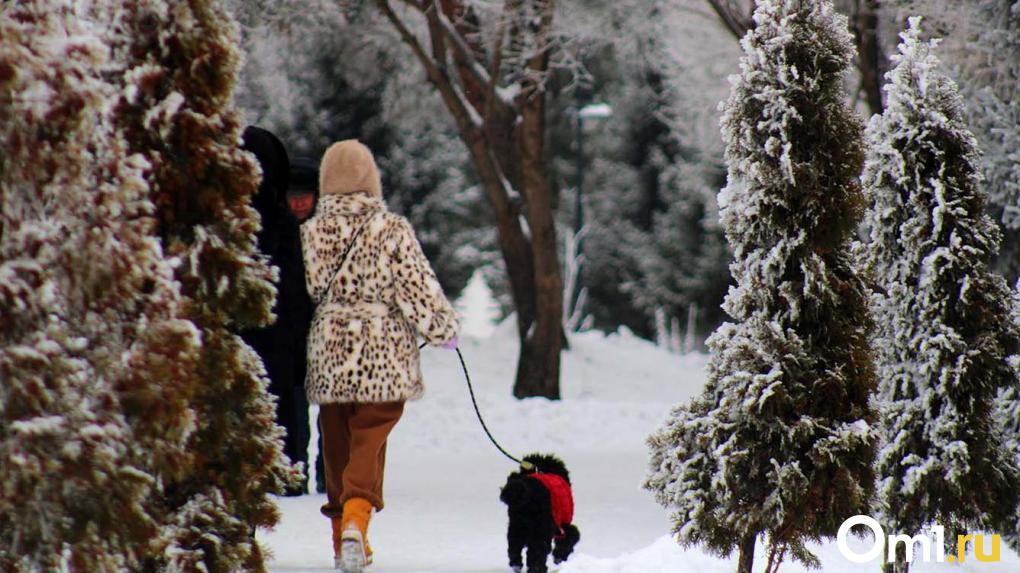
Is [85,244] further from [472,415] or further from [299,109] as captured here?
[299,109]

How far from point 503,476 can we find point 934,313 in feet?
19.5

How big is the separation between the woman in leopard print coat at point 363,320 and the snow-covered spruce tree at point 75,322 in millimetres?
2517

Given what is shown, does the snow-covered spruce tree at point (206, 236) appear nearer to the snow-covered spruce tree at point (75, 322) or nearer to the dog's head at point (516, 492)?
the snow-covered spruce tree at point (75, 322)

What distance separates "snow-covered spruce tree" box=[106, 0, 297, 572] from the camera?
4.66 m

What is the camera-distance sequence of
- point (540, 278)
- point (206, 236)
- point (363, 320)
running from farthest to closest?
point (540, 278) < point (363, 320) < point (206, 236)

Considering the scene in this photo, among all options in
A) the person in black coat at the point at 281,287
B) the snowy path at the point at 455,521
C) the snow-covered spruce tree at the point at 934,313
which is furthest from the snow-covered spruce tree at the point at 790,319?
the person in black coat at the point at 281,287

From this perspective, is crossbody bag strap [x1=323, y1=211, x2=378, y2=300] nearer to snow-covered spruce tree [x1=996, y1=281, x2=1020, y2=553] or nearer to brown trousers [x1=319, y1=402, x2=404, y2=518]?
brown trousers [x1=319, y1=402, x2=404, y2=518]

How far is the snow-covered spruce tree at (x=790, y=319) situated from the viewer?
21.6 ft

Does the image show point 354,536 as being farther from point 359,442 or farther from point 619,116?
point 619,116

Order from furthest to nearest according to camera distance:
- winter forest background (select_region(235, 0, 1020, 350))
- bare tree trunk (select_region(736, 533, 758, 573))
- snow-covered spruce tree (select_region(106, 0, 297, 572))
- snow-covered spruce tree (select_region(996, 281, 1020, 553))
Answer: winter forest background (select_region(235, 0, 1020, 350)), snow-covered spruce tree (select_region(996, 281, 1020, 553)), bare tree trunk (select_region(736, 533, 758, 573)), snow-covered spruce tree (select_region(106, 0, 297, 572))

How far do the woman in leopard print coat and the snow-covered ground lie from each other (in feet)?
1.92

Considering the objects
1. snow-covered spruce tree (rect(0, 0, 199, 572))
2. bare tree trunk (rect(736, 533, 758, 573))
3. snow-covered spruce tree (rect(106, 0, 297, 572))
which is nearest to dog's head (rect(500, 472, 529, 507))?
bare tree trunk (rect(736, 533, 758, 573))

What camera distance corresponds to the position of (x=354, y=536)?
693 centimetres

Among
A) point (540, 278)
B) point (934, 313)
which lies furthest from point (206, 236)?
point (540, 278)
